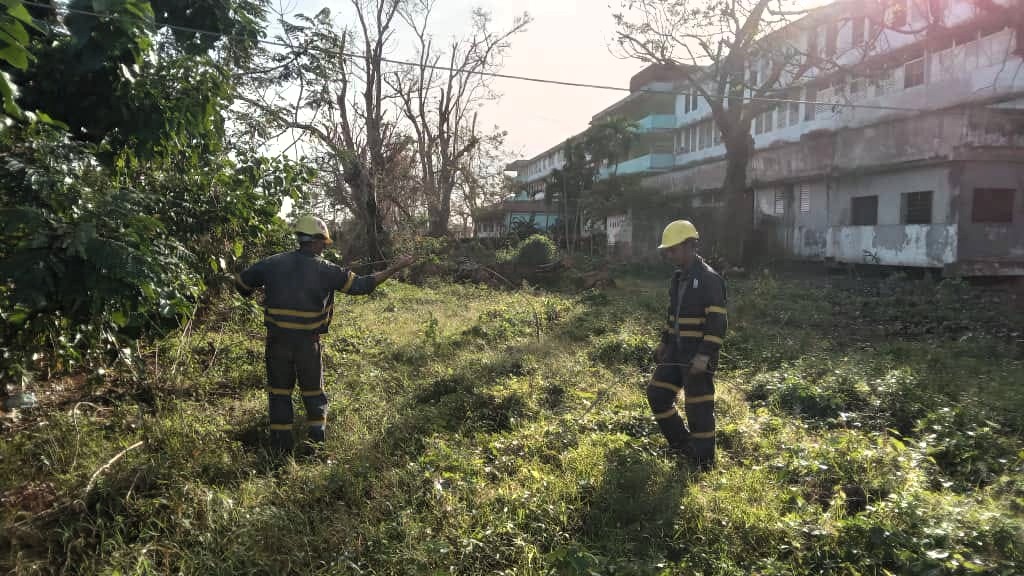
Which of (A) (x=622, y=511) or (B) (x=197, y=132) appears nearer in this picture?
(A) (x=622, y=511)

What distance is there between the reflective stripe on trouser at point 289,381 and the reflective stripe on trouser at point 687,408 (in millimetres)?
2577

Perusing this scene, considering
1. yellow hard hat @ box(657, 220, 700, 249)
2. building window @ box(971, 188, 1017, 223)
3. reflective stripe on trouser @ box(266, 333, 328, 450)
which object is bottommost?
reflective stripe on trouser @ box(266, 333, 328, 450)

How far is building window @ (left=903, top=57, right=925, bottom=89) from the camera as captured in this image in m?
22.7

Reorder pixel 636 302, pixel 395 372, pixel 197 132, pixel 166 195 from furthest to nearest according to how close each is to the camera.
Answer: pixel 636 302 < pixel 395 372 < pixel 166 195 < pixel 197 132

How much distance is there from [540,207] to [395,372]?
43506 millimetres

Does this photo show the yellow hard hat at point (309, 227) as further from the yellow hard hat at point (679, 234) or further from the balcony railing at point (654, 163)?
the balcony railing at point (654, 163)

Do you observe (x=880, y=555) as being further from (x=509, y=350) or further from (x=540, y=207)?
(x=540, y=207)

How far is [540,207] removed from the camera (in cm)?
4931

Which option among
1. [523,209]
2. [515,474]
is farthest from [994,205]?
[523,209]

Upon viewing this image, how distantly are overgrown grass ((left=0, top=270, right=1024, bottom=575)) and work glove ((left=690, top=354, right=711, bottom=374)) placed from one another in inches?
27.1

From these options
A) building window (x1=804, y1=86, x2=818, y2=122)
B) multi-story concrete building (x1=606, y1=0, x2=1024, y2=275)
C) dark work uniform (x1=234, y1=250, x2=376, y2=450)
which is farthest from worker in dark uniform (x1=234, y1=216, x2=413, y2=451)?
building window (x1=804, y1=86, x2=818, y2=122)

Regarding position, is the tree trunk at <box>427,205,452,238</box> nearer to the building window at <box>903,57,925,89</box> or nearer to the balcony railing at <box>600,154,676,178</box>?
the balcony railing at <box>600,154,676,178</box>

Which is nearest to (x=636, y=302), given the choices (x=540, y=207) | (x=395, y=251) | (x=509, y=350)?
(x=509, y=350)

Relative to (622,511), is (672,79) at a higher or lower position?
higher
